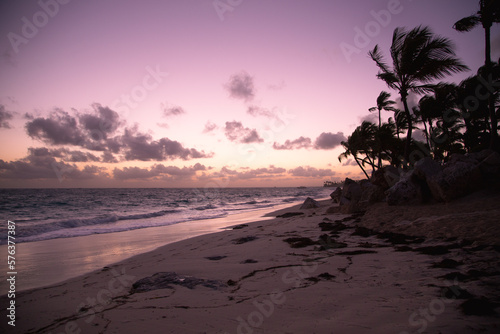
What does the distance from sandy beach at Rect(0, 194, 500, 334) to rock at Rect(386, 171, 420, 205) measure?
3980 millimetres

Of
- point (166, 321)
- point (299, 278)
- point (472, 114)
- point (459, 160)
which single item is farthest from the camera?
point (472, 114)

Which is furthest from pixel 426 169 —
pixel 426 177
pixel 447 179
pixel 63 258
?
pixel 63 258

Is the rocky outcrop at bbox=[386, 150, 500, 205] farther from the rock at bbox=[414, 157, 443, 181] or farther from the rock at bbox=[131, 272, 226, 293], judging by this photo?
the rock at bbox=[131, 272, 226, 293]

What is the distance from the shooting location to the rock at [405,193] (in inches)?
342

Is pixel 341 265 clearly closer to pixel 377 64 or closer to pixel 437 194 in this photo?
pixel 437 194

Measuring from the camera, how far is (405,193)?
8.84m

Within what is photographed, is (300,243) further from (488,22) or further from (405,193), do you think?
(488,22)

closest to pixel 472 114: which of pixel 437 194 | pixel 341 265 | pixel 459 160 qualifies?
pixel 459 160

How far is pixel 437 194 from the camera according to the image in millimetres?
8109

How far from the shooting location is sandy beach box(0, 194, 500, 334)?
2.36 meters

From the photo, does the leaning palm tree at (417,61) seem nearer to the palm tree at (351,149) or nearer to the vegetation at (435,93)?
the vegetation at (435,93)

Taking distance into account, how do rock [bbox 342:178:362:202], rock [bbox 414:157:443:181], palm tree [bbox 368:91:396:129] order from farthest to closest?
palm tree [bbox 368:91:396:129] → rock [bbox 342:178:362:202] → rock [bbox 414:157:443:181]

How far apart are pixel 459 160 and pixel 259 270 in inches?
347

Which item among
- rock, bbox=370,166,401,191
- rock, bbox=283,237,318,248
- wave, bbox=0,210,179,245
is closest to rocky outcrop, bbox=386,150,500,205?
rock, bbox=370,166,401,191
